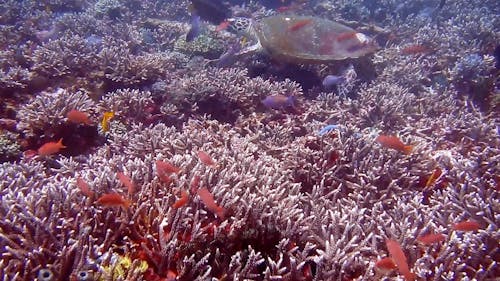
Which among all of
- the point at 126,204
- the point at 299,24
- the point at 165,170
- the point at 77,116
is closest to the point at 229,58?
the point at 299,24

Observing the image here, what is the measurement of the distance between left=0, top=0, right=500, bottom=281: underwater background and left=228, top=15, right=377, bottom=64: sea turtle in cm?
4

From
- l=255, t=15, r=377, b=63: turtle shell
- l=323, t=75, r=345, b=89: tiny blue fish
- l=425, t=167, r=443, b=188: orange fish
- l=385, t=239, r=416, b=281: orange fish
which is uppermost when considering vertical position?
l=385, t=239, r=416, b=281: orange fish

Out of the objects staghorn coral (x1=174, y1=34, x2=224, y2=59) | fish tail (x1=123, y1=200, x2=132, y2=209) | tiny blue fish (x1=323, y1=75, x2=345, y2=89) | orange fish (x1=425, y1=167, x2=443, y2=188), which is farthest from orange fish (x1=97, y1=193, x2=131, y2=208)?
staghorn coral (x1=174, y1=34, x2=224, y2=59)

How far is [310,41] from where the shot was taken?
6695mm

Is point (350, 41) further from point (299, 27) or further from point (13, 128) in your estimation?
point (13, 128)

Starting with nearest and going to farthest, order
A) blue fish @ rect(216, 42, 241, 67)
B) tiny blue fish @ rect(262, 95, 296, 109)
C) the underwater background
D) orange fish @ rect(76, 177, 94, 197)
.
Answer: the underwater background → orange fish @ rect(76, 177, 94, 197) → tiny blue fish @ rect(262, 95, 296, 109) → blue fish @ rect(216, 42, 241, 67)

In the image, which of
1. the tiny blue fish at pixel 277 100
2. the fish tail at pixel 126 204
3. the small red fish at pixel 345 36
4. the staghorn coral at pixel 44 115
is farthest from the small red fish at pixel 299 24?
the fish tail at pixel 126 204

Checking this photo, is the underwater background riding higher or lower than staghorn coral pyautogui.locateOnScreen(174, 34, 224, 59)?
higher

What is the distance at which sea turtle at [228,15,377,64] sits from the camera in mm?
6664

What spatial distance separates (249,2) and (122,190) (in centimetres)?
1242

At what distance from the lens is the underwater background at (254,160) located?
2.60 m

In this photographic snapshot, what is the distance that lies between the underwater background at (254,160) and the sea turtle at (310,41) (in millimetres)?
37

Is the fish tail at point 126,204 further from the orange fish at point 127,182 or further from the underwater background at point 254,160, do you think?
the orange fish at point 127,182

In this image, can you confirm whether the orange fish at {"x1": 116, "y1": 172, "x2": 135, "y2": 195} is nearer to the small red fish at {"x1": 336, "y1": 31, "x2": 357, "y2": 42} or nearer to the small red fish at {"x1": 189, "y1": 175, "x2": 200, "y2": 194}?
the small red fish at {"x1": 189, "y1": 175, "x2": 200, "y2": 194}
